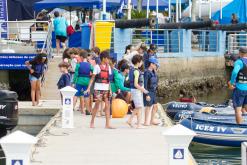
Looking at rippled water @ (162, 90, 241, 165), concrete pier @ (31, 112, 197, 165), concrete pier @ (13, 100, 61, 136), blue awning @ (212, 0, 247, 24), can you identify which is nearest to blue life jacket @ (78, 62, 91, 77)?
concrete pier @ (13, 100, 61, 136)

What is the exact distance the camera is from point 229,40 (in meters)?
38.2

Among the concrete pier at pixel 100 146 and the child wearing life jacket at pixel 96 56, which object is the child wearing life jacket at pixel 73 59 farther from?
the concrete pier at pixel 100 146

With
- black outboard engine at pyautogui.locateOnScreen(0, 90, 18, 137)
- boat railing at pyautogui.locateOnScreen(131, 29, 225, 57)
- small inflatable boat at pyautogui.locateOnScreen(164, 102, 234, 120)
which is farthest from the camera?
boat railing at pyautogui.locateOnScreen(131, 29, 225, 57)

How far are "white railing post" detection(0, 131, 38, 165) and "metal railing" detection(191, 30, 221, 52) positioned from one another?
28.5 meters

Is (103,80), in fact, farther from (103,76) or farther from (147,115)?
(147,115)

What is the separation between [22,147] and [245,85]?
858 cm

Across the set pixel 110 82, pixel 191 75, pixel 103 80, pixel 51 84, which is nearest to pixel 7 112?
pixel 103 80

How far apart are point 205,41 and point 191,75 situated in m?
2.78

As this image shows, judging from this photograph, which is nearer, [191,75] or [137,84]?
[137,84]

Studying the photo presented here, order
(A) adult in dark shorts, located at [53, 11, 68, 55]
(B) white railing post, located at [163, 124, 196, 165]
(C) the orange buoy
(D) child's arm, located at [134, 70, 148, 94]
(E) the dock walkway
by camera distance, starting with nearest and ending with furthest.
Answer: (B) white railing post, located at [163, 124, 196, 165]
(D) child's arm, located at [134, 70, 148, 94]
(C) the orange buoy
(E) the dock walkway
(A) adult in dark shorts, located at [53, 11, 68, 55]

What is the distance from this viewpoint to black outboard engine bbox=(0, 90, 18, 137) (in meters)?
14.2

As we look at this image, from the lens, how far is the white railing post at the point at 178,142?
8.81m

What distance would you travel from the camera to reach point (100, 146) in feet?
44.3

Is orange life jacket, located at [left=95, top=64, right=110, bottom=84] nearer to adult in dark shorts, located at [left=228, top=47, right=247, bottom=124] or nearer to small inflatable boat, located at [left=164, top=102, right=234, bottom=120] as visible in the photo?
adult in dark shorts, located at [left=228, top=47, right=247, bottom=124]
